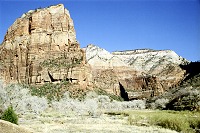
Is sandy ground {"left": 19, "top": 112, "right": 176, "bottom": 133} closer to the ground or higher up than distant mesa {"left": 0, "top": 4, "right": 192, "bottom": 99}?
closer to the ground

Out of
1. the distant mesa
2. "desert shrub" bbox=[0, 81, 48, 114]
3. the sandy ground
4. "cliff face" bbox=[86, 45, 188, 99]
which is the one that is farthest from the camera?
"cliff face" bbox=[86, 45, 188, 99]

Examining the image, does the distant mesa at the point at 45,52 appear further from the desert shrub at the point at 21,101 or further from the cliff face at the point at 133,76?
the desert shrub at the point at 21,101

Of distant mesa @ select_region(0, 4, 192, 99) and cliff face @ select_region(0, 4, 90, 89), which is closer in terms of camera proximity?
distant mesa @ select_region(0, 4, 192, 99)

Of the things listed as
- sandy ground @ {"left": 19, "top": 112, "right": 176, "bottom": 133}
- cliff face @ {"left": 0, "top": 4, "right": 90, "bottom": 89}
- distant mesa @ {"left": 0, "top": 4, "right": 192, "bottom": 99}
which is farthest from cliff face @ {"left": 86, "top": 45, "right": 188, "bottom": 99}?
sandy ground @ {"left": 19, "top": 112, "right": 176, "bottom": 133}

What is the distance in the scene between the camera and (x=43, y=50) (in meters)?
122

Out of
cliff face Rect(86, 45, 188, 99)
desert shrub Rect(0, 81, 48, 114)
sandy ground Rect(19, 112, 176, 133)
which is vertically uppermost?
cliff face Rect(86, 45, 188, 99)

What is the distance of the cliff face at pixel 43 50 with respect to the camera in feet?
377

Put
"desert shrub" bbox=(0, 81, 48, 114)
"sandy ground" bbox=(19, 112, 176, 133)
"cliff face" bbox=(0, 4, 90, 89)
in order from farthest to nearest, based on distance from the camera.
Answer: "cliff face" bbox=(0, 4, 90, 89)
"desert shrub" bbox=(0, 81, 48, 114)
"sandy ground" bbox=(19, 112, 176, 133)

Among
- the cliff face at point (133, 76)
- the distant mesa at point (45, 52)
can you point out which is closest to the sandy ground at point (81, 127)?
the distant mesa at point (45, 52)

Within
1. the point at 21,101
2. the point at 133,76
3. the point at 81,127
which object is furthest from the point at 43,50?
the point at 81,127

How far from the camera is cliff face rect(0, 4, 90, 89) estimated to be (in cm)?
11499

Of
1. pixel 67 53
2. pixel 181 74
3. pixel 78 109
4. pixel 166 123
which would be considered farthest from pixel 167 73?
pixel 166 123

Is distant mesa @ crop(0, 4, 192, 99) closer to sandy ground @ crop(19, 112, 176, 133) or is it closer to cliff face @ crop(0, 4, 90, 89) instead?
cliff face @ crop(0, 4, 90, 89)

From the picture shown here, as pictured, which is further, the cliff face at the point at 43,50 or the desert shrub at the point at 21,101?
the cliff face at the point at 43,50
